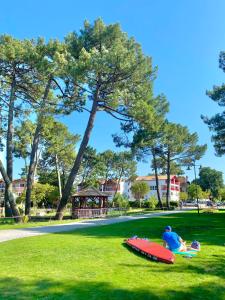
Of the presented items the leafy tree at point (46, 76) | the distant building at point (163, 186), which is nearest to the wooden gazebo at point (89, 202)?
the leafy tree at point (46, 76)

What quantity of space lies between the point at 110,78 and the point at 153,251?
66.6 feet

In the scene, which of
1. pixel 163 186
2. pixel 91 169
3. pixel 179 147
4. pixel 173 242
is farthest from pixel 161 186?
pixel 173 242

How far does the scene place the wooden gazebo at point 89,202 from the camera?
107ft

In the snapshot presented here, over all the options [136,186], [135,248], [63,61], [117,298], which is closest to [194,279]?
[117,298]

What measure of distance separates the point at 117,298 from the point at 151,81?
25828mm

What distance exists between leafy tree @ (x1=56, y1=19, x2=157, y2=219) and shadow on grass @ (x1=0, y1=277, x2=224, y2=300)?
2064 cm

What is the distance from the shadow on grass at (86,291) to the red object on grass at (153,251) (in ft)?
6.77

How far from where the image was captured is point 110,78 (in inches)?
1096

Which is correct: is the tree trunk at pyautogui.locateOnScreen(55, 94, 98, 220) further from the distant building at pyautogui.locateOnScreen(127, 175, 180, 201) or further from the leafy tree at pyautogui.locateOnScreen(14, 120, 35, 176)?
the distant building at pyautogui.locateOnScreen(127, 175, 180, 201)

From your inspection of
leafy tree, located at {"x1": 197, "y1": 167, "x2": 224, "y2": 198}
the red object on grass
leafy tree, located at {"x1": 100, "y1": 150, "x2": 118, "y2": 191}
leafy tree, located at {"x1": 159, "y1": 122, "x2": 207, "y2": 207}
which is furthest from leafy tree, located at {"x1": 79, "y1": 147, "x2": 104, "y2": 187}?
leafy tree, located at {"x1": 197, "y1": 167, "x2": 224, "y2": 198}

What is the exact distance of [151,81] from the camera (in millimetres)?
30062

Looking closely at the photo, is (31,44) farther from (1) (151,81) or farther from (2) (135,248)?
(2) (135,248)

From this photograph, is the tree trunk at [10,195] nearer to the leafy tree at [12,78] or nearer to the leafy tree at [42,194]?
the leafy tree at [12,78]

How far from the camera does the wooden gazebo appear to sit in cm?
3272
